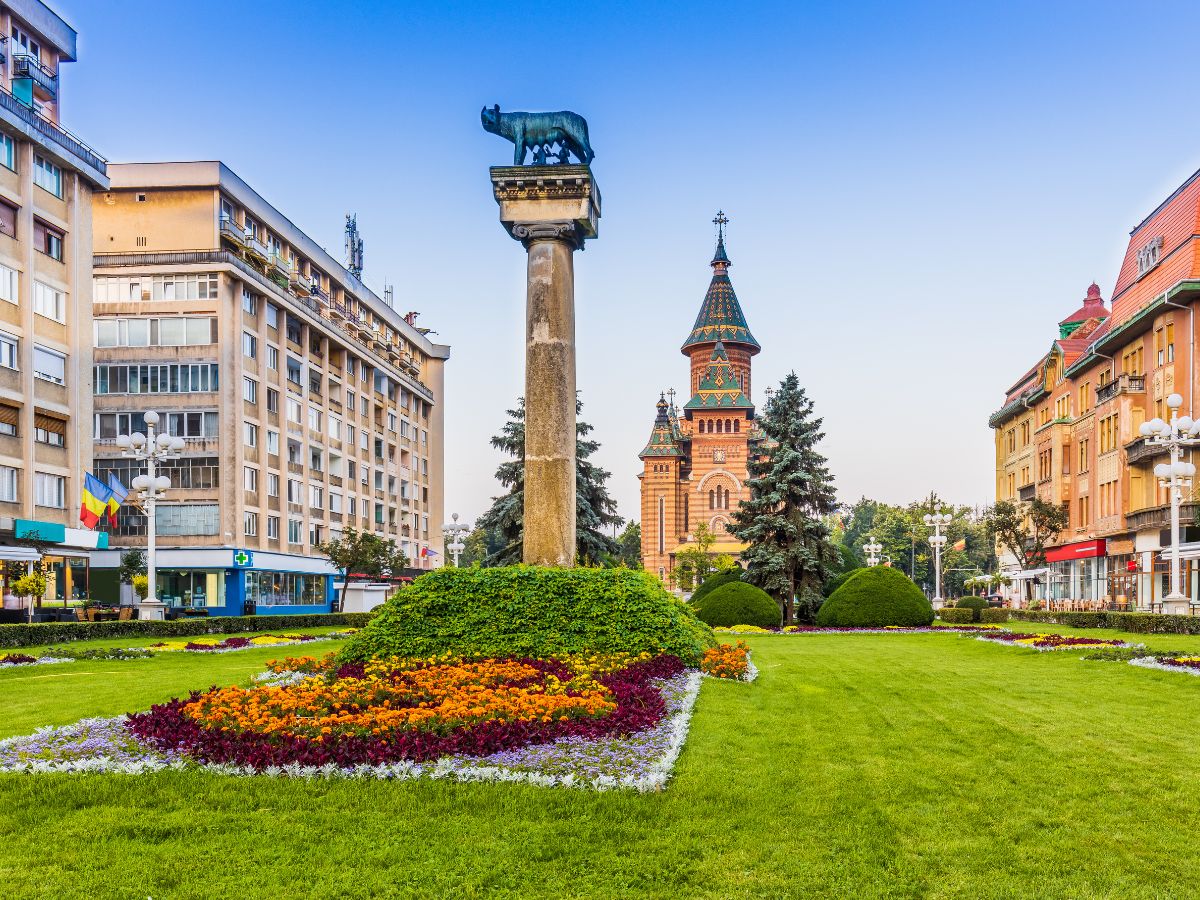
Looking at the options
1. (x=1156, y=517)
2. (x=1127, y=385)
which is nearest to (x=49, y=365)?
(x=1156, y=517)

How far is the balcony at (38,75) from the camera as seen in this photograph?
40594mm

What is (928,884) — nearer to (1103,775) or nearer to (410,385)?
(1103,775)

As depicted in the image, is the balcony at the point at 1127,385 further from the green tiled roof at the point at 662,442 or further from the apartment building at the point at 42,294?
the green tiled roof at the point at 662,442

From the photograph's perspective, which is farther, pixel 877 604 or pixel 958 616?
pixel 958 616

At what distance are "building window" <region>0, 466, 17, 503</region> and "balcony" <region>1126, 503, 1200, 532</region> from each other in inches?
1601

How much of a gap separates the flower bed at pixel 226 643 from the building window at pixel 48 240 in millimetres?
19085

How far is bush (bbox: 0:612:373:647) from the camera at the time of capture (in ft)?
81.8

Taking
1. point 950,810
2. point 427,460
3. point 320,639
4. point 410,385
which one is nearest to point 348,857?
point 950,810

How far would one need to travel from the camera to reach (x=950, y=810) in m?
7.39

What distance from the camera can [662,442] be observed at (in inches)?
3880

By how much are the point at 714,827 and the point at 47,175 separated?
1631 inches

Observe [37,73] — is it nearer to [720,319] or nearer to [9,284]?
[9,284]

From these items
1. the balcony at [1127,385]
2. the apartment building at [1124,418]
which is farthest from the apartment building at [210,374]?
the balcony at [1127,385]

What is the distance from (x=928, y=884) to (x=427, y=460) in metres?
82.0
